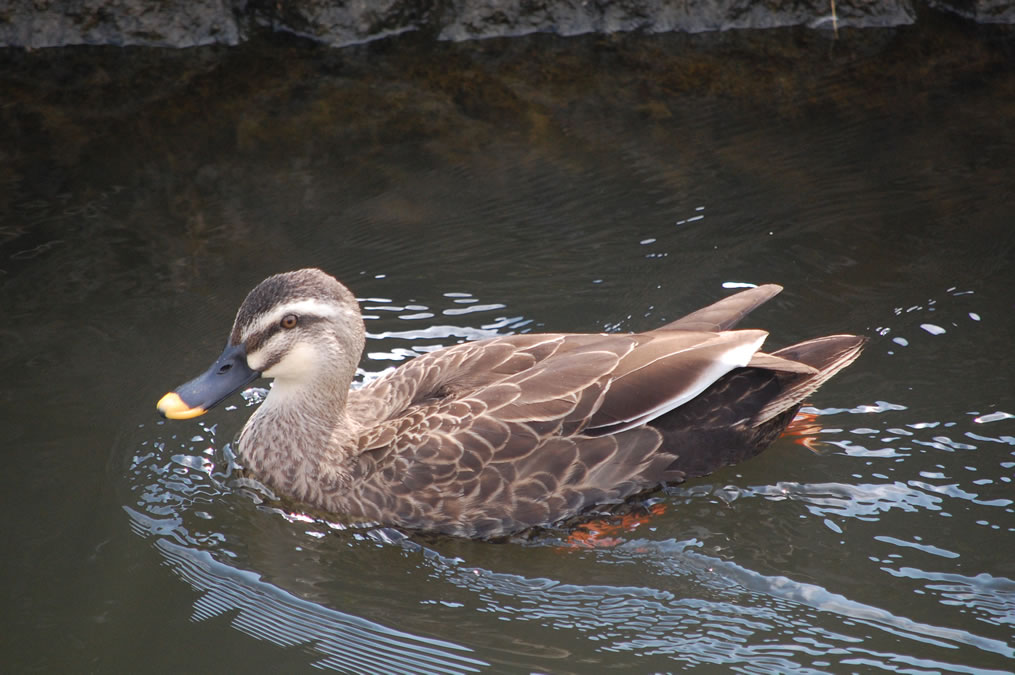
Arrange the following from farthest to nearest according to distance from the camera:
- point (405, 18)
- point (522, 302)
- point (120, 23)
Result: point (405, 18) → point (120, 23) → point (522, 302)

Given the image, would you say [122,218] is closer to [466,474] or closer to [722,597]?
[466,474]

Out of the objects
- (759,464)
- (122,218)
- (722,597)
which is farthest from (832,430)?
(122,218)

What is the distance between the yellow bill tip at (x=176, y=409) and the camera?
15.4ft

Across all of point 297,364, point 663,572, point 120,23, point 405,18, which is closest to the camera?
point 663,572

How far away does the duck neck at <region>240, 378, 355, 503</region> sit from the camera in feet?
16.5

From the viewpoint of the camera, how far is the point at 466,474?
15.7 ft

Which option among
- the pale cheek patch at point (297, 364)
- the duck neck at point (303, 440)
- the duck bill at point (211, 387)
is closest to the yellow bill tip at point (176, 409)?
the duck bill at point (211, 387)

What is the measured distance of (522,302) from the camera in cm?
617

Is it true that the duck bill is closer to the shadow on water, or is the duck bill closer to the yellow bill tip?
the yellow bill tip

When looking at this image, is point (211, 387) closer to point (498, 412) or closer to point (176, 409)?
point (176, 409)

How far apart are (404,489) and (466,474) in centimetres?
28

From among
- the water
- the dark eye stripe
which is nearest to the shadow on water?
the water

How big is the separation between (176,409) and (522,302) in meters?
2.14

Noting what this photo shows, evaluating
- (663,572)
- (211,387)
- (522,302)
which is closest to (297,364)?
(211,387)
